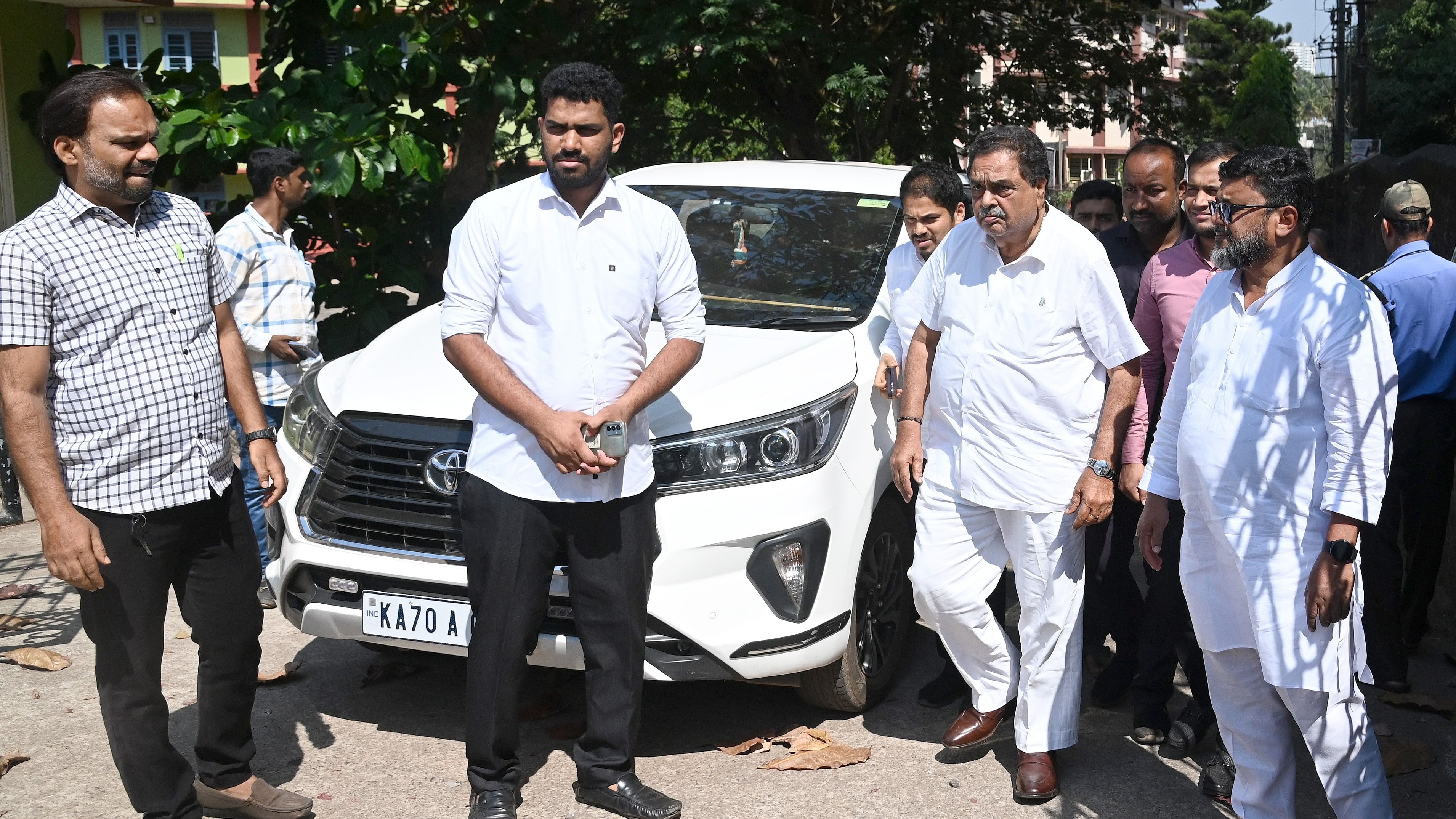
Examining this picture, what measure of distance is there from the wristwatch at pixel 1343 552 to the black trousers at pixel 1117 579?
55.4 inches

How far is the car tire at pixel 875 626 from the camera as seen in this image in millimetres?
4594

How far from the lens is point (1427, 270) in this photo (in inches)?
216

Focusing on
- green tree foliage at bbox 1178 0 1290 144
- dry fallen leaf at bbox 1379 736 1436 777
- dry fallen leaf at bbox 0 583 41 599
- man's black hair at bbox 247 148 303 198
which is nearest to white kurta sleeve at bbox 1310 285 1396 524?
dry fallen leaf at bbox 1379 736 1436 777

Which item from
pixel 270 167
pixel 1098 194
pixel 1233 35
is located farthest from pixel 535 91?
pixel 1233 35

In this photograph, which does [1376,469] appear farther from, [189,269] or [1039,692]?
[189,269]

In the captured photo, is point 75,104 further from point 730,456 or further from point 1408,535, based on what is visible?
point 1408,535

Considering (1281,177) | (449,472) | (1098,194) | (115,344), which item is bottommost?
(449,472)

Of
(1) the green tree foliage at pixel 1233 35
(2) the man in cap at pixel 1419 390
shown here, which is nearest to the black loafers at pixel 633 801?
(2) the man in cap at pixel 1419 390

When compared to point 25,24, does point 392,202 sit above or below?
below

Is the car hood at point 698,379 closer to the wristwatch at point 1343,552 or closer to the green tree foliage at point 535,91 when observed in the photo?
the wristwatch at point 1343,552

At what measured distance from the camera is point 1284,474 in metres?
3.45

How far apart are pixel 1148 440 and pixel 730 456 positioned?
1518mm

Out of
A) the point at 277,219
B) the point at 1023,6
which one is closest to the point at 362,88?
the point at 277,219

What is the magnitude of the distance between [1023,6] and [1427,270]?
8.98m
